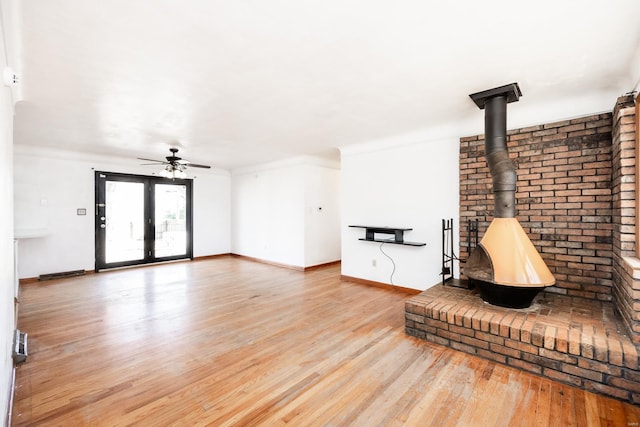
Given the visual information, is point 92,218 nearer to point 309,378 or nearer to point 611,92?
point 309,378

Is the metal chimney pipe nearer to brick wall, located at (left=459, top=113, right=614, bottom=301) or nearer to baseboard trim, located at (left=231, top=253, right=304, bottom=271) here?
brick wall, located at (left=459, top=113, right=614, bottom=301)

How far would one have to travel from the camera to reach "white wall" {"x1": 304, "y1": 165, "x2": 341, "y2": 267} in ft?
20.7

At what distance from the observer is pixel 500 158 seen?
2945mm

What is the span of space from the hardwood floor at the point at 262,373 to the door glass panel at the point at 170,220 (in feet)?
10.0

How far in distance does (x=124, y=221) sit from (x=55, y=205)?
1182mm

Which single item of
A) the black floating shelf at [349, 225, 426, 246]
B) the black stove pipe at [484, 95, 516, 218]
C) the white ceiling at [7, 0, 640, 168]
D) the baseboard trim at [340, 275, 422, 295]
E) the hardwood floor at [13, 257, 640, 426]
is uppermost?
the white ceiling at [7, 0, 640, 168]

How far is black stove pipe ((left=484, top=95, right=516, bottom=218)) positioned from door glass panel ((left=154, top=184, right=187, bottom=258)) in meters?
6.79

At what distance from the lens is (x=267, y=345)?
9.21 ft

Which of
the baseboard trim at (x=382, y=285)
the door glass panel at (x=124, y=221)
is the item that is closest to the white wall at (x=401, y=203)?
the baseboard trim at (x=382, y=285)

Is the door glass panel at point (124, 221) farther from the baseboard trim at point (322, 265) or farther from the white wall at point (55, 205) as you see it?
the baseboard trim at point (322, 265)

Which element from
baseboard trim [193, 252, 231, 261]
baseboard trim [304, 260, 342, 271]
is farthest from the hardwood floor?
baseboard trim [193, 252, 231, 261]

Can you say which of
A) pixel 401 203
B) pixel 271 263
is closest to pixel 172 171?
pixel 271 263

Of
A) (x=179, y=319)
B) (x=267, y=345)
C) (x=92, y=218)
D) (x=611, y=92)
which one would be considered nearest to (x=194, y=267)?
(x=92, y=218)

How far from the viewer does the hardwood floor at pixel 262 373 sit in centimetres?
187
